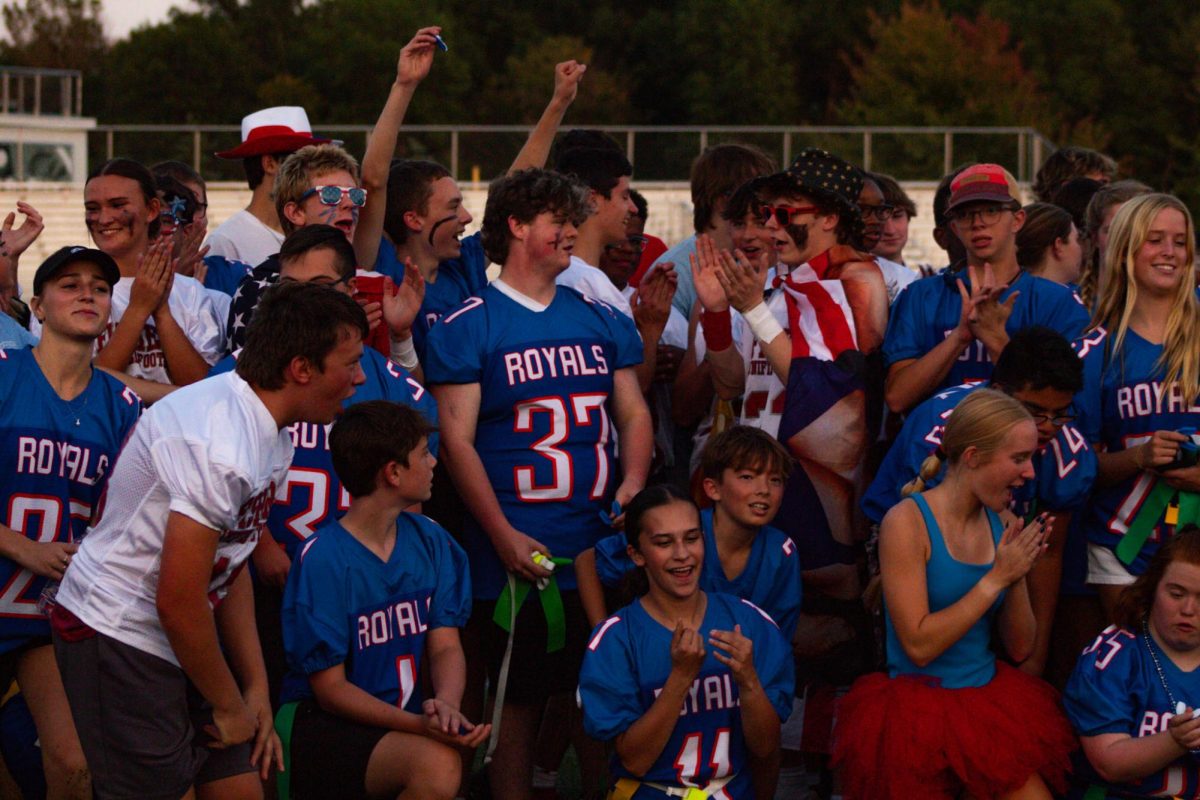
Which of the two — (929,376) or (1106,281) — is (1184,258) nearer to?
(1106,281)

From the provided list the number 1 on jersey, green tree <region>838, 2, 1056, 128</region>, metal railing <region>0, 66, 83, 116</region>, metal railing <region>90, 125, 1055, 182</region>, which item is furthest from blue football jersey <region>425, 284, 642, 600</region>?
green tree <region>838, 2, 1056, 128</region>

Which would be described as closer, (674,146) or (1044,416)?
(1044,416)

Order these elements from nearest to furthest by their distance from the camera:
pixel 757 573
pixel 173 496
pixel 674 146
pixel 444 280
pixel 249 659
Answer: pixel 173 496
pixel 249 659
pixel 757 573
pixel 444 280
pixel 674 146

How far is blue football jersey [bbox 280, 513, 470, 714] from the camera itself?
4695 millimetres

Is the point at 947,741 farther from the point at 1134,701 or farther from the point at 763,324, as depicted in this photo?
the point at 763,324

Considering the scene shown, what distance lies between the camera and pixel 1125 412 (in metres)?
5.29

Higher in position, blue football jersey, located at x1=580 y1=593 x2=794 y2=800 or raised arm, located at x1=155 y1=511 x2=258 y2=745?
raised arm, located at x1=155 y1=511 x2=258 y2=745

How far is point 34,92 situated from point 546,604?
124ft

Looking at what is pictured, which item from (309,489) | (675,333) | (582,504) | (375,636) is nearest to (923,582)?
(582,504)

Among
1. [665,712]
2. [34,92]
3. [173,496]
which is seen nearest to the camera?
[173,496]

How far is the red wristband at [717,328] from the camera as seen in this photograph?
565 centimetres

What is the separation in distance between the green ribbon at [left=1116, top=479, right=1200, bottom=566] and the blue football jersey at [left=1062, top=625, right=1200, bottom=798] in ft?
1.48

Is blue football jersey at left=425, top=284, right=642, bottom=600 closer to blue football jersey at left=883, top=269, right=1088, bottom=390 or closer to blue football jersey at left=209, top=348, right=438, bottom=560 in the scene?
blue football jersey at left=209, top=348, right=438, bottom=560

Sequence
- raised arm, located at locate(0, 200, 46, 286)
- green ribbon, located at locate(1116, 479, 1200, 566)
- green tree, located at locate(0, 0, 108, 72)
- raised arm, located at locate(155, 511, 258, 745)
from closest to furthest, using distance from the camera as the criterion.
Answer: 1. raised arm, located at locate(155, 511, 258, 745)
2. green ribbon, located at locate(1116, 479, 1200, 566)
3. raised arm, located at locate(0, 200, 46, 286)
4. green tree, located at locate(0, 0, 108, 72)
